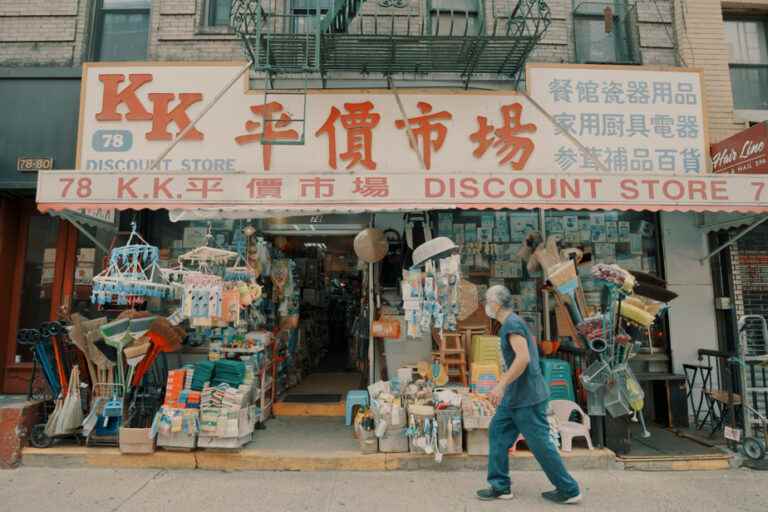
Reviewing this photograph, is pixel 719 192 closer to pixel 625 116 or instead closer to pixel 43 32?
pixel 625 116

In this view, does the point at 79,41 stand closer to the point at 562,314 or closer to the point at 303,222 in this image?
the point at 303,222

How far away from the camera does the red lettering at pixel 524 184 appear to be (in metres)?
5.09

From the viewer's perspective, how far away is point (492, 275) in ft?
23.6

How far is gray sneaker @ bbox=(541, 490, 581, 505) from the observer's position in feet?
13.3

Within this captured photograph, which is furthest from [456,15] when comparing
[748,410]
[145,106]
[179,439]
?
[179,439]

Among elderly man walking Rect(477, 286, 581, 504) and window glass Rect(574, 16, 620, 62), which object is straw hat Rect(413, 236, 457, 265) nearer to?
elderly man walking Rect(477, 286, 581, 504)

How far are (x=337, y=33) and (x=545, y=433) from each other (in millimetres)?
5549

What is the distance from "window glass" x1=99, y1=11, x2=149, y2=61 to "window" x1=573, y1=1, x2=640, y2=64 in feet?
24.3

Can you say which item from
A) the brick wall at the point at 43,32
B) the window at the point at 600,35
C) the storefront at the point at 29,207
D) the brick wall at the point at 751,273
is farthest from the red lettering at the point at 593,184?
the brick wall at the point at 43,32

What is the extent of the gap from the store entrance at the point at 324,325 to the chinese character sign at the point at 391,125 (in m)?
1.62

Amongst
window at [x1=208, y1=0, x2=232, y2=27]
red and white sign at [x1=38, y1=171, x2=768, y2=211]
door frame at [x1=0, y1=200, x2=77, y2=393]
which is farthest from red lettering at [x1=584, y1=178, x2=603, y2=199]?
door frame at [x1=0, y1=200, x2=77, y2=393]

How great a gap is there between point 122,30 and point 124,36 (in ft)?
0.39

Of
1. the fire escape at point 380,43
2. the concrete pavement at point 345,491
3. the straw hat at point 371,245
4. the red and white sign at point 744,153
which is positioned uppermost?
the fire escape at point 380,43

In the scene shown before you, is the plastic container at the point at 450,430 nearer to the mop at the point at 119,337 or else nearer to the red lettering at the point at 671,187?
the red lettering at the point at 671,187
